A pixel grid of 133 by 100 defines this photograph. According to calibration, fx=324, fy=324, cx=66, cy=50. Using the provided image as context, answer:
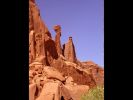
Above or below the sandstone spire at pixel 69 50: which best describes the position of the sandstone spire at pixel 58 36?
above

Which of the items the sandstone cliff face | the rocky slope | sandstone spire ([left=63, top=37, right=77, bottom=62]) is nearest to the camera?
the rocky slope

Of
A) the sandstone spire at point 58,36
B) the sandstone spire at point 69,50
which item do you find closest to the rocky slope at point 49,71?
the sandstone spire at point 58,36

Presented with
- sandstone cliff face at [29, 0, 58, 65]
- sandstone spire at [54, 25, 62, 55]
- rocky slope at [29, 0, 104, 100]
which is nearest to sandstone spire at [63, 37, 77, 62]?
rocky slope at [29, 0, 104, 100]

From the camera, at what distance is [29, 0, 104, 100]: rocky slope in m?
50.9

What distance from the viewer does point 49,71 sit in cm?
6047

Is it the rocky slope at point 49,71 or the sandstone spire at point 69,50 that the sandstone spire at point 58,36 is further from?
the sandstone spire at point 69,50

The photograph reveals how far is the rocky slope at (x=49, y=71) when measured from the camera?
50.9 m

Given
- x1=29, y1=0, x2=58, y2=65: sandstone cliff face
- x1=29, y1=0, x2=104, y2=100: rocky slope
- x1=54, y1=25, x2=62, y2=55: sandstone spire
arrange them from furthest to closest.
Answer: x1=54, y1=25, x2=62, y2=55: sandstone spire < x1=29, y1=0, x2=58, y2=65: sandstone cliff face < x1=29, y1=0, x2=104, y2=100: rocky slope

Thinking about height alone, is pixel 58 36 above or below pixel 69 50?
above

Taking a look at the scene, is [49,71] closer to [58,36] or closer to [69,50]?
[58,36]

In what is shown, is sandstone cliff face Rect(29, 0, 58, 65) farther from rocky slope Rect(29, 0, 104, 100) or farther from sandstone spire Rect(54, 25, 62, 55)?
sandstone spire Rect(54, 25, 62, 55)

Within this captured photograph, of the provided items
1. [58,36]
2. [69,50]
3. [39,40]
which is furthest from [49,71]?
[69,50]
